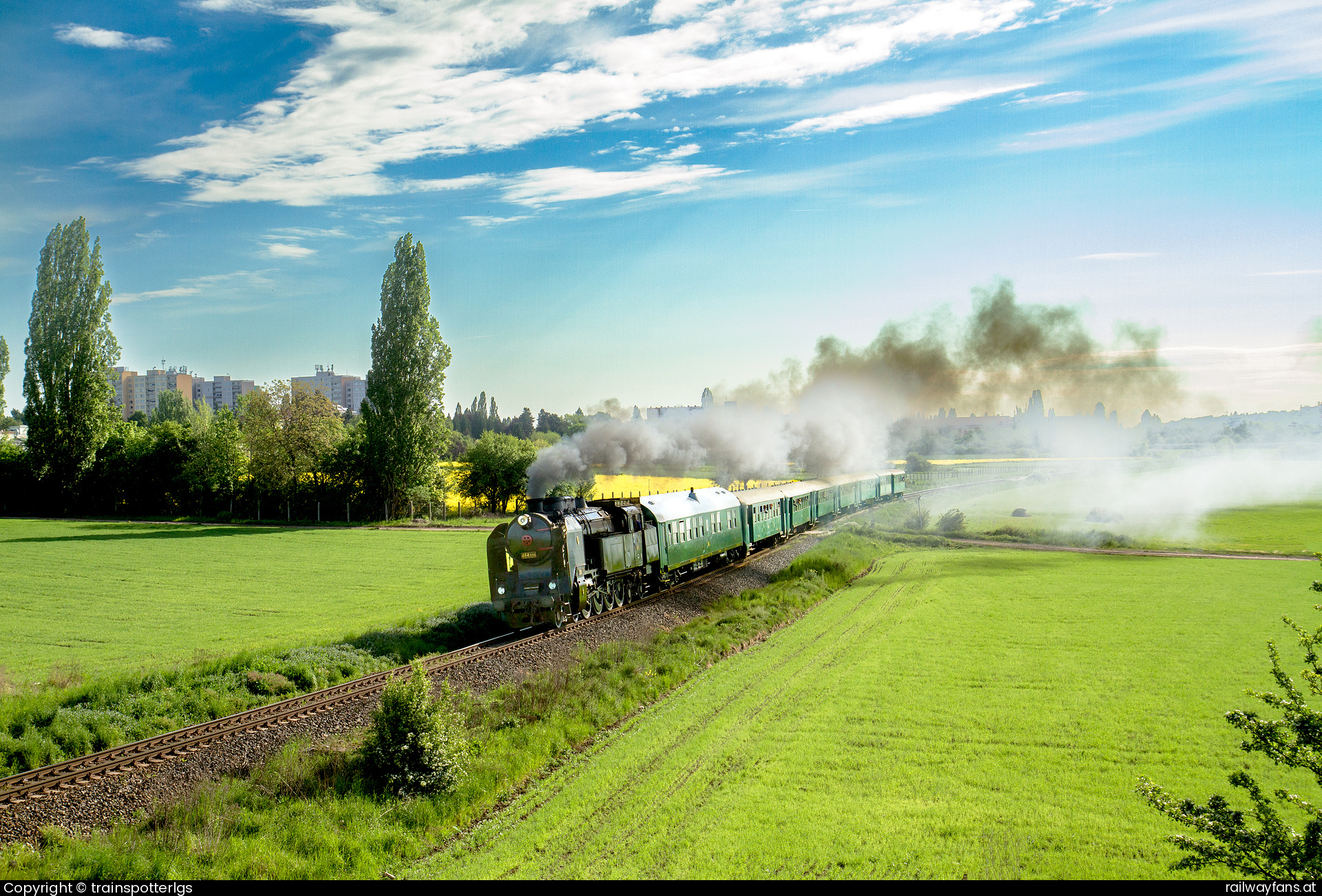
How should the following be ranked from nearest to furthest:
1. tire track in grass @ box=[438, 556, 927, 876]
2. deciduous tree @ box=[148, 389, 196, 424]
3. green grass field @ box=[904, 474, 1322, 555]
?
tire track in grass @ box=[438, 556, 927, 876] < green grass field @ box=[904, 474, 1322, 555] < deciduous tree @ box=[148, 389, 196, 424]

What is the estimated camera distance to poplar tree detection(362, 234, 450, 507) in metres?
59.6

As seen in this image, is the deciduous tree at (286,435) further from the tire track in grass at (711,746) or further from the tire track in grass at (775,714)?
the tire track in grass at (711,746)

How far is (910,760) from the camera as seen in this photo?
1427 centimetres

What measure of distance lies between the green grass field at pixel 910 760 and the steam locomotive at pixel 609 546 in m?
5.71

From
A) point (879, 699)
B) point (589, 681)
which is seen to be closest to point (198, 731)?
point (589, 681)

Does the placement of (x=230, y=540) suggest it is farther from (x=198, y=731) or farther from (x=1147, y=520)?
(x=1147, y=520)

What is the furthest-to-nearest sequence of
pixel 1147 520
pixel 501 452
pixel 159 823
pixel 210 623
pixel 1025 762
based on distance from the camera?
pixel 501 452, pixel 1147 520, pixel 210 623, pixel 1025 762, pixel 159 823

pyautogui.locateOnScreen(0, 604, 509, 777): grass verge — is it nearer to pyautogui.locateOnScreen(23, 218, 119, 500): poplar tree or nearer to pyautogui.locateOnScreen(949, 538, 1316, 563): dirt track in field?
pyautogui.locateOnScreen(949, 538, 1316, 563): dirt track in field

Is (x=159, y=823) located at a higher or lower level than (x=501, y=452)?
lower

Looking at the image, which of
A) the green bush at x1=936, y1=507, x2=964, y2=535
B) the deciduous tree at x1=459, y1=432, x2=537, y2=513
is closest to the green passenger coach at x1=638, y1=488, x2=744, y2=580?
the green bush at x1=936, y1=507, x2=964, y2=535

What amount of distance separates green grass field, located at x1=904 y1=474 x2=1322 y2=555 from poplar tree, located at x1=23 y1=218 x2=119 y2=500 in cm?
7207

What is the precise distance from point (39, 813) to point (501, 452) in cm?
6196

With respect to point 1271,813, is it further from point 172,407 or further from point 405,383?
point 172,407

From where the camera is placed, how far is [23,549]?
43.6m
